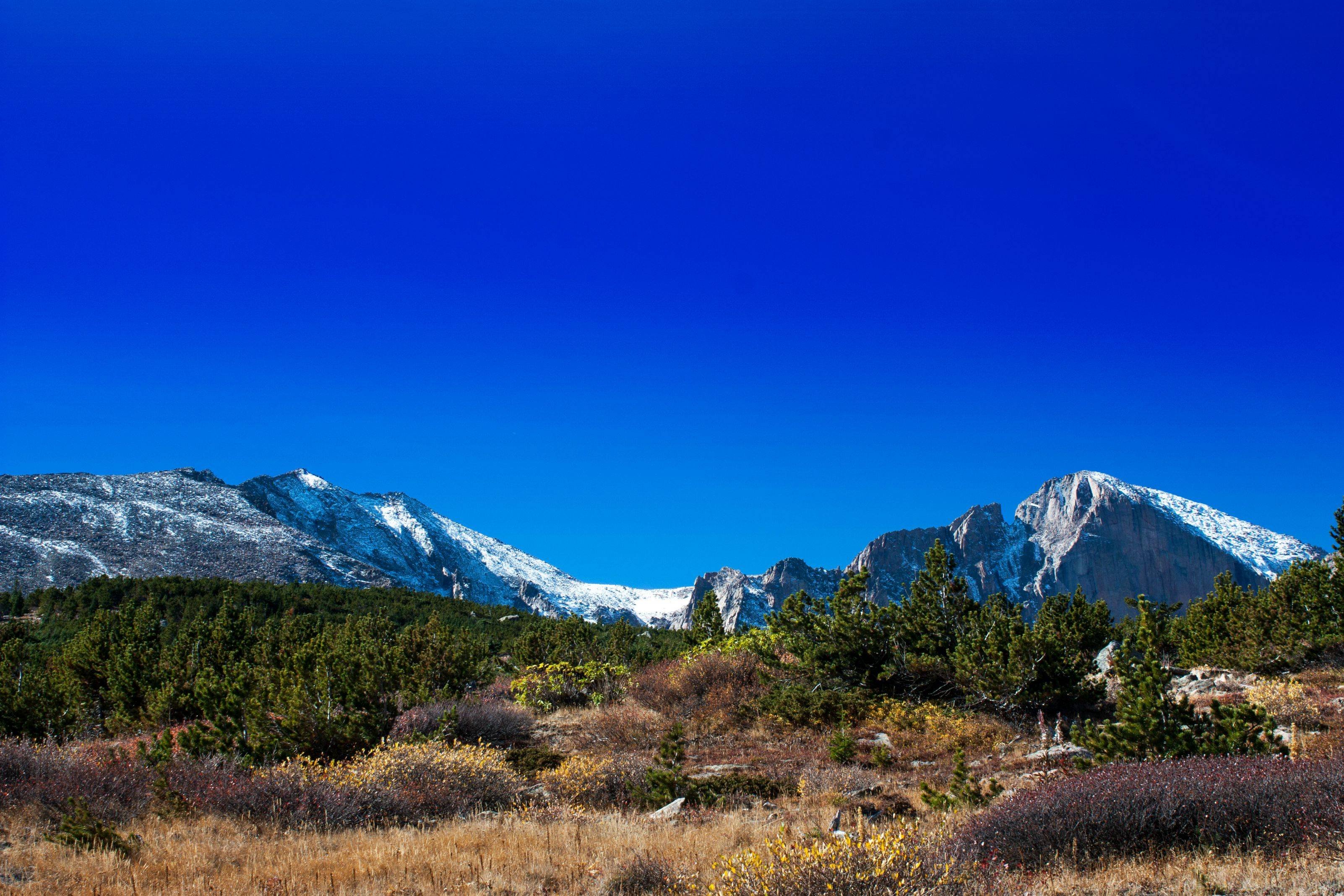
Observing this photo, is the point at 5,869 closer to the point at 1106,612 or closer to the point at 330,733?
the point at 330,733

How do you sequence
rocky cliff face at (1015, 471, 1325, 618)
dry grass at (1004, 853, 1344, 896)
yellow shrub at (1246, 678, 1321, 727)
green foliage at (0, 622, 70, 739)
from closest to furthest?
dry grass at (1004, 853, 1344, 896), yellow shrub at (1246, 678, 1321, 727), green foliage at (0, 622, 70, 739), rocky cliff face at (1015, 471, 1325, 618)

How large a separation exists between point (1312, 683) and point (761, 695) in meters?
13.4

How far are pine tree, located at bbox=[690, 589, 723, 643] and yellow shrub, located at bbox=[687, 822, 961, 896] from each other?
29.6m

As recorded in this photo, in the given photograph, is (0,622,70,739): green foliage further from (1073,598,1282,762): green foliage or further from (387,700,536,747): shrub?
(1073,598,1282,762): green foliage

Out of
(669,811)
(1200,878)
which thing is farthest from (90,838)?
(1200,878)

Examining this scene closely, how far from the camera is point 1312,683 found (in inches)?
732

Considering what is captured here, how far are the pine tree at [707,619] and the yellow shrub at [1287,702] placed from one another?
21.9 metres

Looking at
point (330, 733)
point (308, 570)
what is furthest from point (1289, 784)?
point (308, 570)

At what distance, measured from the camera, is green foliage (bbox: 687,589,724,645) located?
3662cm

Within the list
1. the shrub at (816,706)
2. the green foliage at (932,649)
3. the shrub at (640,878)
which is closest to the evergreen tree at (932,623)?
the green foliage at (932,649)

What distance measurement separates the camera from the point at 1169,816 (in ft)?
26.0

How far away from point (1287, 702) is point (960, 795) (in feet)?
33.1

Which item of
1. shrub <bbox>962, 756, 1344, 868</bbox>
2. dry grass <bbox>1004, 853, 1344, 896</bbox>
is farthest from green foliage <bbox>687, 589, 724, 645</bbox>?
dry grass <bbox>1004, 853, 1344, 896</bbox>

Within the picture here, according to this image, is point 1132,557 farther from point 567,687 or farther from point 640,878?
point 640,878
